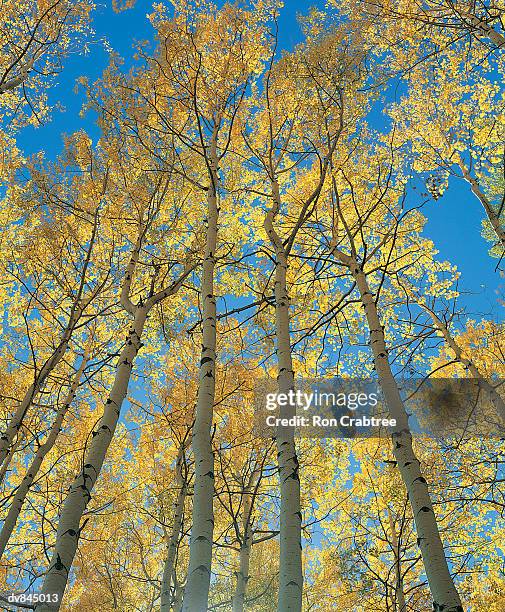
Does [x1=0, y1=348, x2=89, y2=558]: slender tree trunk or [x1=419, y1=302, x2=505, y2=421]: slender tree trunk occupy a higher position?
[x1=419, y1=302, x2=505, y2=421]: slender tree trunk

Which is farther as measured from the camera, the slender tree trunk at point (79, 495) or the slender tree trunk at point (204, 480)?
the slender tree trunk at point (79, 495)

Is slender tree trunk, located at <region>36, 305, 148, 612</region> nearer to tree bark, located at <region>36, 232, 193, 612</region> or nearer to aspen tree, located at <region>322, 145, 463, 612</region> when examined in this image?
tree bark, located at <region>36, 232, 193, 612</region>

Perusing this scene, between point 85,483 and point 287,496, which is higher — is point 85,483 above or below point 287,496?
above

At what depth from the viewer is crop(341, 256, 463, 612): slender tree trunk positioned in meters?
2.77

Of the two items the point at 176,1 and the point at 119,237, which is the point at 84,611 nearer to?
the point at 119,237

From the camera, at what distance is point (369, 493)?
880cm

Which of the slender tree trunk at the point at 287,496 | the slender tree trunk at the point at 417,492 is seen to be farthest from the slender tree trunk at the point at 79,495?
the slender tree trunk at the point at 417,492

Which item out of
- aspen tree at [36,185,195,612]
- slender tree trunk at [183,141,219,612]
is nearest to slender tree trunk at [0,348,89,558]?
aspen tree at [36,185,195,612]

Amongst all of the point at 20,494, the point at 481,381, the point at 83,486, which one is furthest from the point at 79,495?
the point at 481,381

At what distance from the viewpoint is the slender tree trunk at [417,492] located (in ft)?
9.08

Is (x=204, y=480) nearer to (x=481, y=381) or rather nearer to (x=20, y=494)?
(x=20, y=494)

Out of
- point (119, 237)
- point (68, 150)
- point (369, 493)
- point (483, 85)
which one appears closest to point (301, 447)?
point (369, 493)

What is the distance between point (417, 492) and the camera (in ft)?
11.0

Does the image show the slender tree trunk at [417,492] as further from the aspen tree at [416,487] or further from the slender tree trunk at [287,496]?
the slender tree trunk at [287,496]
